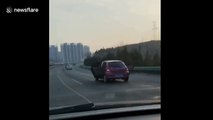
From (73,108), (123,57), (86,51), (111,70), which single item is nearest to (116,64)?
(123,57)

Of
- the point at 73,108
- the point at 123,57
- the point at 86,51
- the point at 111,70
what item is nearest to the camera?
the point at 73,108

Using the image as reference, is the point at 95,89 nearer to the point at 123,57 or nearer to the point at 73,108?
the point at 123,57

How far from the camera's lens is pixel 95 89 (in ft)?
19.5

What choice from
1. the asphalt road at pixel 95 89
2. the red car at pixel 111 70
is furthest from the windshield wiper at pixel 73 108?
the red car at pixel 111 70

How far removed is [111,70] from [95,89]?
0.34 meters

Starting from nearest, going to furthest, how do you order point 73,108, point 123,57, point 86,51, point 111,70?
point 73,108 → point 86,51 → point 123,57 → point 111,70

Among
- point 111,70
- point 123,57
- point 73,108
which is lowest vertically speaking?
point 73,108

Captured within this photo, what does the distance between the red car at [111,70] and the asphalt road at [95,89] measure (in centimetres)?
8

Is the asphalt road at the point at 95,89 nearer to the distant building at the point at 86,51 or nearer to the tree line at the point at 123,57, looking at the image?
the tree line at the point at 123,57

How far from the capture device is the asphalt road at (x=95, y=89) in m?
4.99
